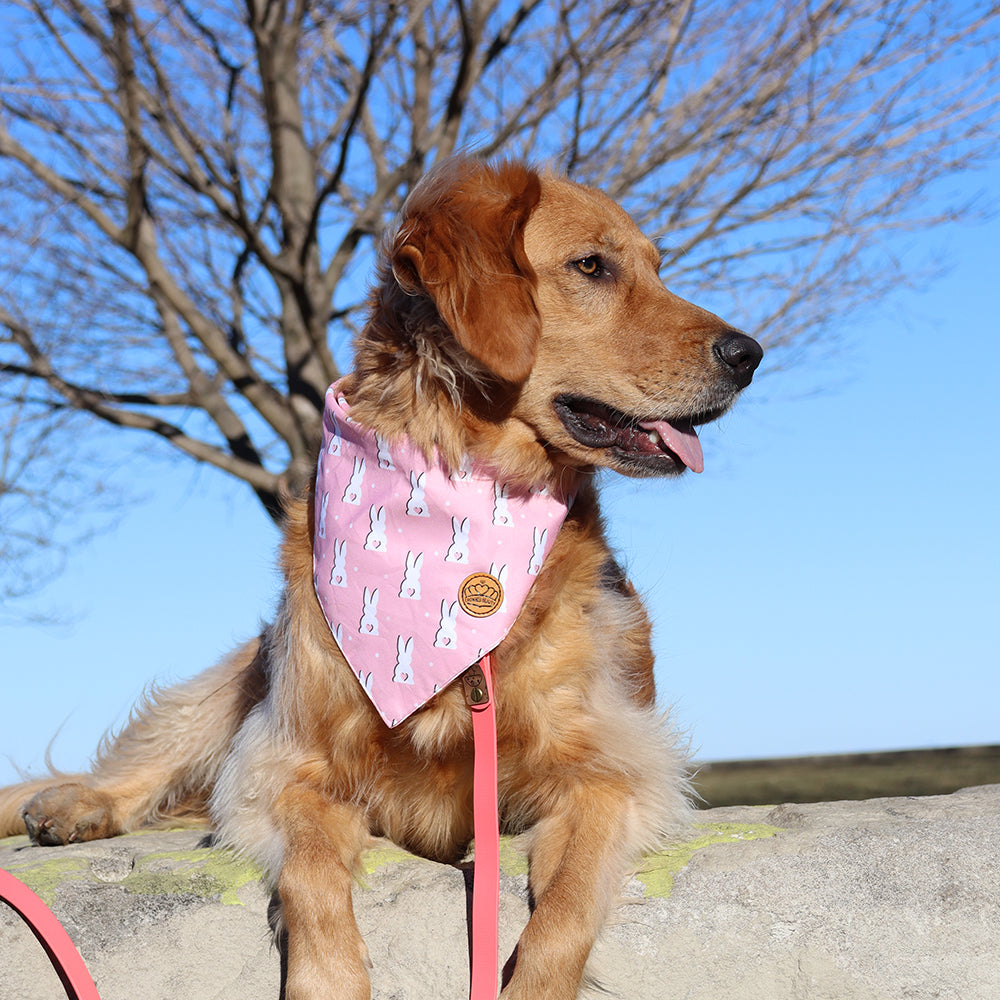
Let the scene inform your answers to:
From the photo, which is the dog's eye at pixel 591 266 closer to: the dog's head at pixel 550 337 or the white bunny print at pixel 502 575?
the dog's head at pixel 550 337

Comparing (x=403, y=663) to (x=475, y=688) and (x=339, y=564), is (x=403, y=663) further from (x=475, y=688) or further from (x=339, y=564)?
(x=339, y=564)

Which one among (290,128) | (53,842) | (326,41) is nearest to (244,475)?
(290,128)

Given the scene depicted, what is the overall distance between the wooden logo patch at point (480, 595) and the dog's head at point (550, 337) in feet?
1.17

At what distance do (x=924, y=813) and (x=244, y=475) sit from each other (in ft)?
16.4

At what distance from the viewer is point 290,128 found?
23.1ft

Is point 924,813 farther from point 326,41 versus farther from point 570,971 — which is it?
point 326,41

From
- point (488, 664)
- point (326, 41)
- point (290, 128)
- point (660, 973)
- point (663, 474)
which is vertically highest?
point (326, 41)

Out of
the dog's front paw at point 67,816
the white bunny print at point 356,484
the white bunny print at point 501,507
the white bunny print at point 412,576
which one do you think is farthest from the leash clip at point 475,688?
the dog's front paw at point 67,816

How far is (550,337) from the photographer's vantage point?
287 centimetres

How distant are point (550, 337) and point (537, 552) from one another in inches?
23.2

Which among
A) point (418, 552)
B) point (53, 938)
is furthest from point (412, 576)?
point (53, 938)

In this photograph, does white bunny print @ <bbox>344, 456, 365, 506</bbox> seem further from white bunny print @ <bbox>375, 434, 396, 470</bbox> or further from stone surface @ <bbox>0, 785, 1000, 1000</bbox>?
stone surface @ <bbox>0, 785, 1000, 1000</bbox>

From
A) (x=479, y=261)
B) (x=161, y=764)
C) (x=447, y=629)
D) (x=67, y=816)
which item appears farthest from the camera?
(x=161, y=764)

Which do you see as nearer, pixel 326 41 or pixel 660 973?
pixel 660 973
